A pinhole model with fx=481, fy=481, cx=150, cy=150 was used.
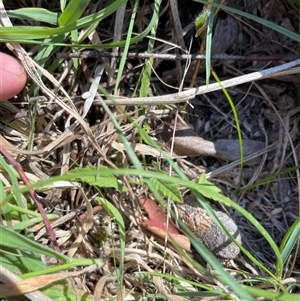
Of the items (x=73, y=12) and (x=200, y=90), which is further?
(x=200, y=90)

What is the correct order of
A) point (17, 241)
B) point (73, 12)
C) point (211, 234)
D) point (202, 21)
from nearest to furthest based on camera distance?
1. point (17, 241)
2. point (73, 12)
3. point (202, 21)
4. point (211, 234)

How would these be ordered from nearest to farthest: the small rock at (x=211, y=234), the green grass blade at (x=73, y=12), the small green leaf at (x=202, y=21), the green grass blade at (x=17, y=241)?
the green grass blade at (x=17, y=241), the green grass blade at (x=73, y=12), the small green leaf at (x=202, y=21), the small rock at (x=211, y=234)

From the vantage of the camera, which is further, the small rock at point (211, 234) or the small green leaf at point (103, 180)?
the small rock at point (211, 234)

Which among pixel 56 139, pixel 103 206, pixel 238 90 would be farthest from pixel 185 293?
pixel 238 90

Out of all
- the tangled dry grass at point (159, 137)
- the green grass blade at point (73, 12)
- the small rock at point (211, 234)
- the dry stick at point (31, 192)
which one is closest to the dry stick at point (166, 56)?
the tangled dry grass at point (159, 137)

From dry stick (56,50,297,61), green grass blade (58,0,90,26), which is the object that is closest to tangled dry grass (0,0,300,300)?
dry stick (56,50,297,61)

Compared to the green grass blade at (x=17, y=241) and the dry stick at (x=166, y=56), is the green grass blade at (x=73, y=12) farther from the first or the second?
the green grass blade at (x=17, y=241)

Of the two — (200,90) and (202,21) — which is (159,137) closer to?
(200,90)

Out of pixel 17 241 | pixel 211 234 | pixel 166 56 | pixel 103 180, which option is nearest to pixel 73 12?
pixel 166 56

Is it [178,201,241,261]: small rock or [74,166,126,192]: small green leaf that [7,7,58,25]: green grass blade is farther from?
[178,201,241,261]: small rock
